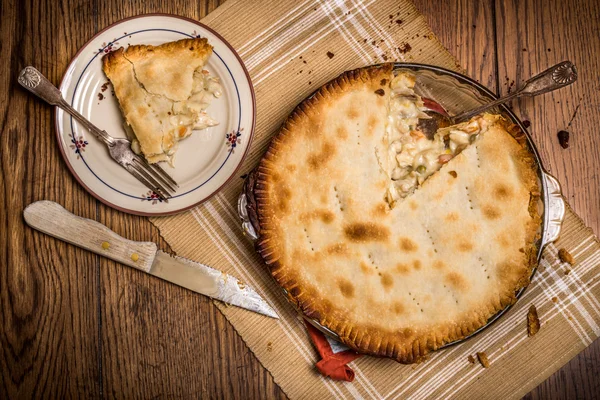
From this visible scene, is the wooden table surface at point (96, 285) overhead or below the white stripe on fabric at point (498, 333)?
Answer: overhead

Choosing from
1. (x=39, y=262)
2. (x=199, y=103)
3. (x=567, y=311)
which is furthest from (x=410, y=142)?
(x=39, y=262)

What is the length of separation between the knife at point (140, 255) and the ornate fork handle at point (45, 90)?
1.09 feet

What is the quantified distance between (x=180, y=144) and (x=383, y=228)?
31.1 inches

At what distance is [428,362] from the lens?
5.75 ft

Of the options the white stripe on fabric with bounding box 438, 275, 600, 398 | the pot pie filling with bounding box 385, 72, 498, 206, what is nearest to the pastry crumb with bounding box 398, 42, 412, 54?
the pot pie filling with bounding box 385, 72, 498, 206

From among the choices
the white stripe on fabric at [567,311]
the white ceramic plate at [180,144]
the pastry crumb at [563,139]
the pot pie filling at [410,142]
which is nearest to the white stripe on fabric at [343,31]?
the pot pie filling at [410,142]

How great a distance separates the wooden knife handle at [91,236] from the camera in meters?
1.74

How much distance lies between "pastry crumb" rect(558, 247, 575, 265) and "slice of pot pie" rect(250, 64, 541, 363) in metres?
0.27

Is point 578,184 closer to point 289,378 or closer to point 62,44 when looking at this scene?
point 289,378

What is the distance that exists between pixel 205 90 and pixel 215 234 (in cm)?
53

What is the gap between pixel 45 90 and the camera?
168cm

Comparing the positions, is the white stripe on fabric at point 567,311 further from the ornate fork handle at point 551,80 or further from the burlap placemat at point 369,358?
the ornate fork handle at point 551,80

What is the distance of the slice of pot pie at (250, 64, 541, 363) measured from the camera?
61.1 inches

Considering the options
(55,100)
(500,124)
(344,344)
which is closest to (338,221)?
(344,344)
